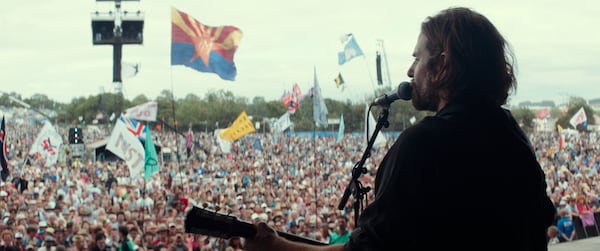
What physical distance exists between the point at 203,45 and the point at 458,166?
1370 centimetres

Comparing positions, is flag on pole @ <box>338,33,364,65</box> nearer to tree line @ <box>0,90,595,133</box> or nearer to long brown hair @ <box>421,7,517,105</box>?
long brown hair @ <box>421,7,517,105</box>

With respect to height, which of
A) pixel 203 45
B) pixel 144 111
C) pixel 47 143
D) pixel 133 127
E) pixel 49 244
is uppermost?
pixel 203 45

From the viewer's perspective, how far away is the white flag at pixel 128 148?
588 inches

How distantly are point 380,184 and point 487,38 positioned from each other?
0.41m

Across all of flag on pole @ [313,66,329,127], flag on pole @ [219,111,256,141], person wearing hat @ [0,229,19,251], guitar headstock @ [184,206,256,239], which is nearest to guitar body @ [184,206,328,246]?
guitar headstock @ [184,206,256,239]

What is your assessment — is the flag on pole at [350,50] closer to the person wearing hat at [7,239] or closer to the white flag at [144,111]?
the white flag at [144,111]

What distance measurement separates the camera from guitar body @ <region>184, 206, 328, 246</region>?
1.85 meters

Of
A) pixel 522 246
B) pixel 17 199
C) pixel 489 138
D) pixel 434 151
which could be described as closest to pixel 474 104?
→ pixel 489 138

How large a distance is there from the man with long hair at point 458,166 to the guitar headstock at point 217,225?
0.07 m

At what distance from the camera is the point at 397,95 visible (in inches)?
89.5

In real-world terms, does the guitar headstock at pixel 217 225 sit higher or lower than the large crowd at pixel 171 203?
higher

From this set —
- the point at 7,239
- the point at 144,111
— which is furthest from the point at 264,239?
the point at 144,111

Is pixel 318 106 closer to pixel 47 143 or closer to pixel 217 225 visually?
pixel 47 143

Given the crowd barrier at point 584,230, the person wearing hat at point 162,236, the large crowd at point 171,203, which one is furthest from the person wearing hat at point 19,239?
the crowd barrier at point 584,230
